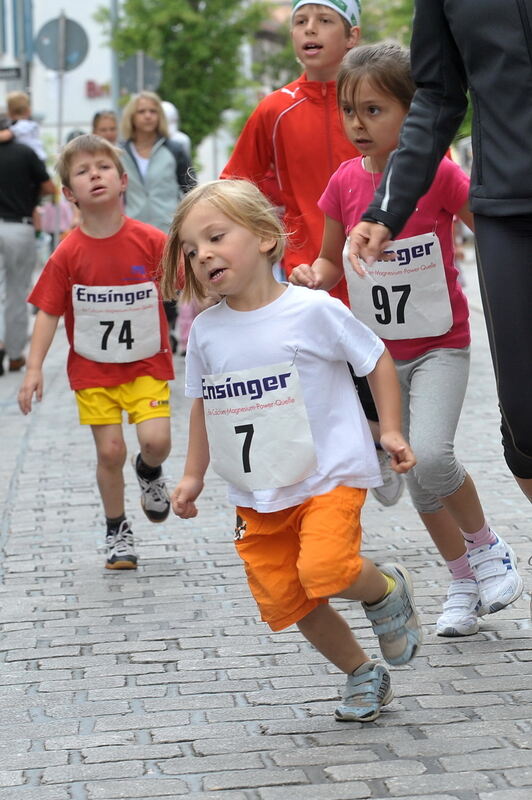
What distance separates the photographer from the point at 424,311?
4.90 metres

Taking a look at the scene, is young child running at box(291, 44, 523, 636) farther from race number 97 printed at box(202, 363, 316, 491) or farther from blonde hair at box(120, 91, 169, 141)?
blonde hair at box(120, 91, 169, 141)

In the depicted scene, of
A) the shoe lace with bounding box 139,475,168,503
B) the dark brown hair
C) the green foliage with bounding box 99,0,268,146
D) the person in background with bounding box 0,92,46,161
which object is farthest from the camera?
the green foliage with bounding box 99,0,268,146

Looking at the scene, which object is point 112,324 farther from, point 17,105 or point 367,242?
point 17,105

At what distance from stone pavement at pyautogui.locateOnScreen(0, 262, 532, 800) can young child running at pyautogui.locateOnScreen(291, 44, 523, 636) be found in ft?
0.65

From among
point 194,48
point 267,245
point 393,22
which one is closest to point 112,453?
point 267,245

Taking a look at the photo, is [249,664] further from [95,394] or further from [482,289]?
[95,394]

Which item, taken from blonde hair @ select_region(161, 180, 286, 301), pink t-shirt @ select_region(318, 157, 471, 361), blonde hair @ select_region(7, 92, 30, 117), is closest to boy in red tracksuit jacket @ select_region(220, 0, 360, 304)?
pink t-shirt @ select_region(318, 157, 471, 361)

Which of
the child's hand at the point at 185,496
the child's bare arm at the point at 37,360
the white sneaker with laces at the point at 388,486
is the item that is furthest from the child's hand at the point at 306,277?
the white sneaker with laces at the point at 388,486

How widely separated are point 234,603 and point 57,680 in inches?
39.3

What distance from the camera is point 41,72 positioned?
70250 mm

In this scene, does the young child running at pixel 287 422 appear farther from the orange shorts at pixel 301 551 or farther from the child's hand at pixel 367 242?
the child's hand at pixel 367 242

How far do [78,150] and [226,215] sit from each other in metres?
2.45

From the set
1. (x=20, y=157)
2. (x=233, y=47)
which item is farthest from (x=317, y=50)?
(x=233, y=47)

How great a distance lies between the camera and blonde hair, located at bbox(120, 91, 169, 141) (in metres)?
11.9
